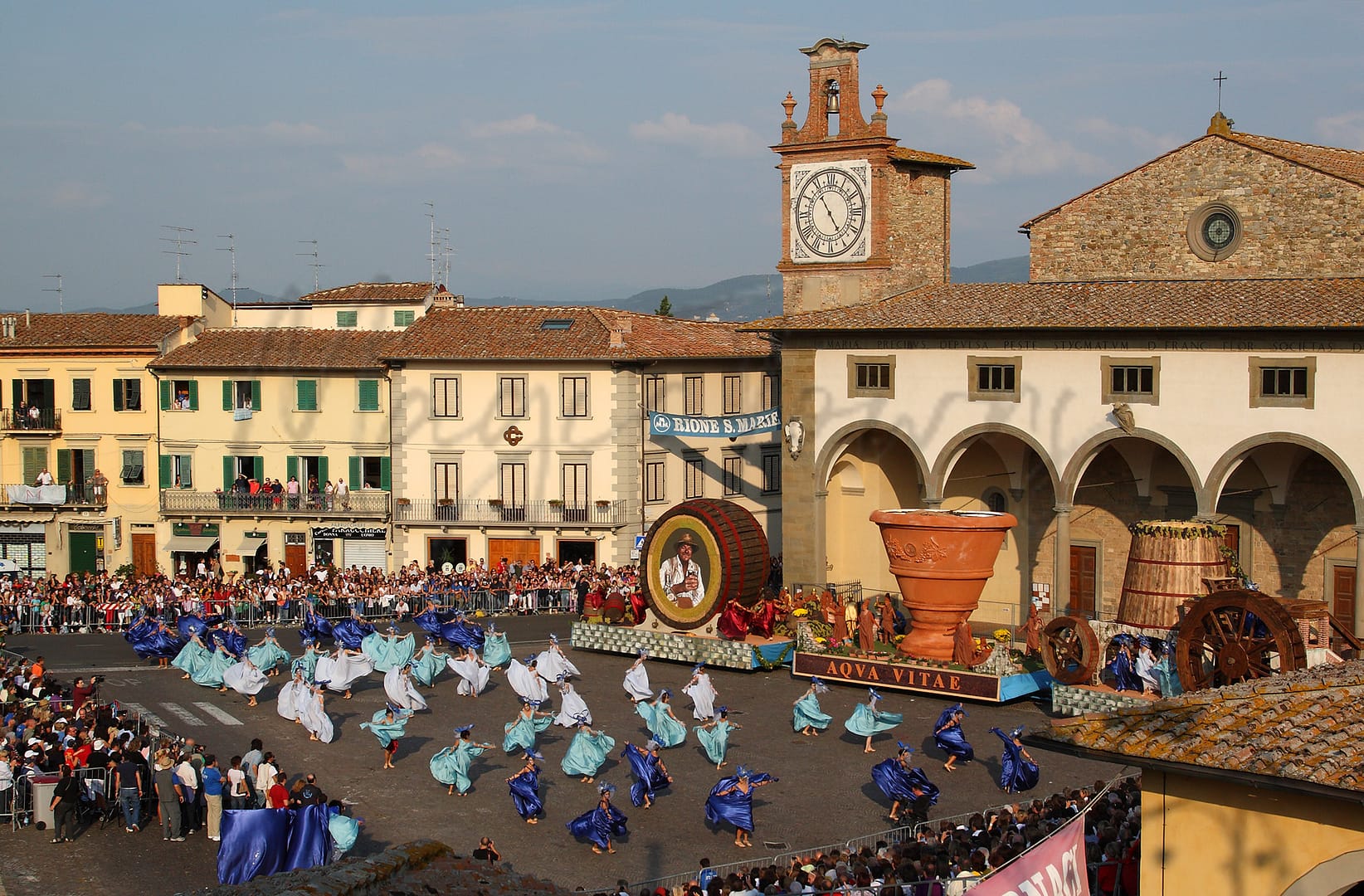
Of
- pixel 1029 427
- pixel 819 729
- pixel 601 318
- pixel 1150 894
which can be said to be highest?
pixel 601 318

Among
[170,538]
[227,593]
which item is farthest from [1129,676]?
[170,538]

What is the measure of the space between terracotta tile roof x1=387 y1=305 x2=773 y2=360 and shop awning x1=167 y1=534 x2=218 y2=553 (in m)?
8.21

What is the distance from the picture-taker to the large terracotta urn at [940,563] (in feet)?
101

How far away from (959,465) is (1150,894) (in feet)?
86.7

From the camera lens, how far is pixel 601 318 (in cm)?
4866

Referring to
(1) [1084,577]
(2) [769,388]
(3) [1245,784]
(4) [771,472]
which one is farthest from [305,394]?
(3) [1245,784]

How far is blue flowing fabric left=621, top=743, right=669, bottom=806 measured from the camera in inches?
894

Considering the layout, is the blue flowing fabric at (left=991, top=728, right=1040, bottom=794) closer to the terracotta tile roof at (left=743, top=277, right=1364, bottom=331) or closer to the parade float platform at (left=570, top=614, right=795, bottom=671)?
the parade float platform at (left=570, top=614, right=795, bottom=671)

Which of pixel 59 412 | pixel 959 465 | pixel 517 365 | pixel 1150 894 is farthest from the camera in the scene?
pixel 59 412

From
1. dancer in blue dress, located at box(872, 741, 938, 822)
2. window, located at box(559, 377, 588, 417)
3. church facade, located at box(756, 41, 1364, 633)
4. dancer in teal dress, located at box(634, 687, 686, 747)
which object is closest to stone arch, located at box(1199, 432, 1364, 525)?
church facade, located at box(756, 41, 1364, 633)

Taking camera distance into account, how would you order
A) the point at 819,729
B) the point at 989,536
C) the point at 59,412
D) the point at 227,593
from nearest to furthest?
the point at 819,729, the point at 989,536, the point at 227,593, the point at 59,412

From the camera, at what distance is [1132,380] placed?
108 feet

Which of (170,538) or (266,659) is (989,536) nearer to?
(266,659)

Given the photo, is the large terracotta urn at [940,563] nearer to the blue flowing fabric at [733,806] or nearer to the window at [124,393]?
the blue flowing fabric at [733,806]
